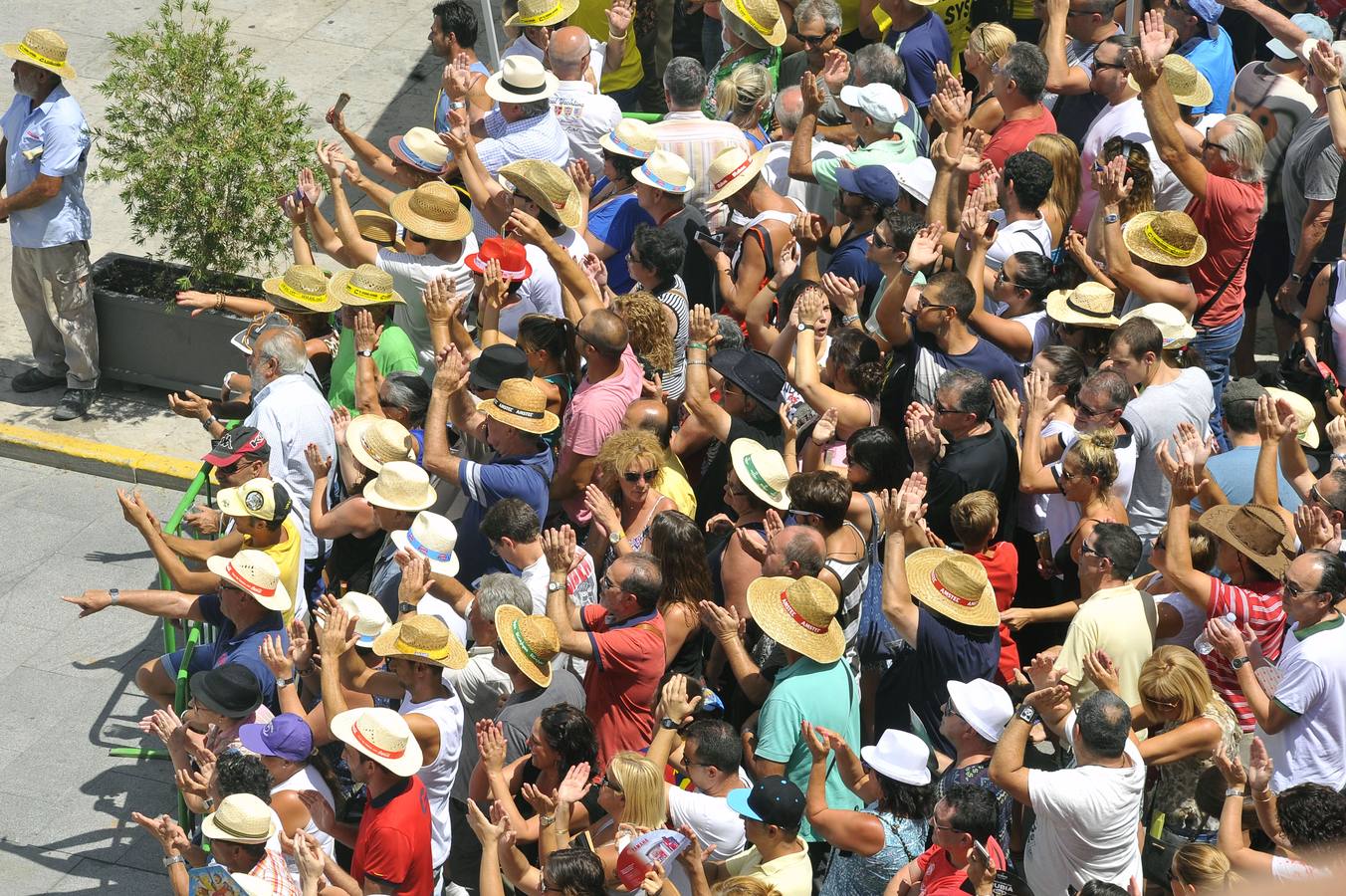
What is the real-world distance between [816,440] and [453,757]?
2212 millimetres

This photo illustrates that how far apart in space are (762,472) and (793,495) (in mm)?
417

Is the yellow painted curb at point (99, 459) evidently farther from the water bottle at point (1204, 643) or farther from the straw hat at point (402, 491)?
the water bottle at point (1204, 643)

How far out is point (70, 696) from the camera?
8695 millimetres

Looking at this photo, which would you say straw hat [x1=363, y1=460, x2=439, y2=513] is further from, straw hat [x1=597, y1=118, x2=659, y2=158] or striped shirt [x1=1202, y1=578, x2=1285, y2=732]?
striped shirt [x1=1202, y1=578, x2=1285, y2=732]

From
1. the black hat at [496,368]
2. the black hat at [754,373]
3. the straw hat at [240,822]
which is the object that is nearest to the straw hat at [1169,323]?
the black hat at [754,373]

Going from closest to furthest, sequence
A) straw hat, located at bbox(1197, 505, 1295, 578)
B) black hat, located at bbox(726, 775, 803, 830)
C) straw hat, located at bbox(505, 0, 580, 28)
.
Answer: black hat, located at bbox(726, 775, 803, 830)
straw hat, located at bbox(1197, 505, 1295, 578)
straw hat, located at bbox(505, 0, 580, 28)

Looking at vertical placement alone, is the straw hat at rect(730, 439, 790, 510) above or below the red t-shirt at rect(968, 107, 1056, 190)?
below

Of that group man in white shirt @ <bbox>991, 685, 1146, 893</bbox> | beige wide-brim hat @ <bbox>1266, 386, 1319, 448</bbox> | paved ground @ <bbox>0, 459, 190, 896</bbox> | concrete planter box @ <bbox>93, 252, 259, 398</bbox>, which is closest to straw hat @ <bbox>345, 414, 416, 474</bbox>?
paved ground @ <bbox>0, 459, 190, 896</bbox>

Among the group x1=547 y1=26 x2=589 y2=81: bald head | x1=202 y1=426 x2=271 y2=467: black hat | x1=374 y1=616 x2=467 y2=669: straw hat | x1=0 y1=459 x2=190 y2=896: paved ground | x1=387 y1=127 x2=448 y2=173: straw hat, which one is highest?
x1=547 y1=26 x2=589 y2=81: bald head

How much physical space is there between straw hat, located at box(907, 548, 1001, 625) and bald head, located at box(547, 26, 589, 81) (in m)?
5.46

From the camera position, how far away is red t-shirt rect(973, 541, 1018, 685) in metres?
6.83

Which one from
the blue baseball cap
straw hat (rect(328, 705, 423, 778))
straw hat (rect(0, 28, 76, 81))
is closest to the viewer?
straw hat (rect(328, 705, 423, 778))

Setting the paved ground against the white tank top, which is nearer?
the white tank top

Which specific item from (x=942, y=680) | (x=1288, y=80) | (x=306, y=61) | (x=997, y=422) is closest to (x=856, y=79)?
(x=1288, y=80)
